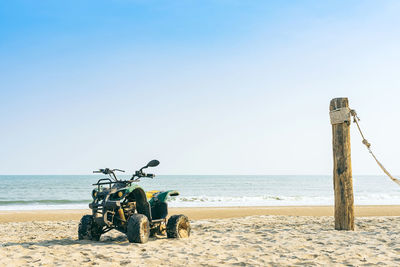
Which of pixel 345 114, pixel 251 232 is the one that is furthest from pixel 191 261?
pixel 345 114

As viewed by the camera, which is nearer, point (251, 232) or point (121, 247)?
point (121, 247)

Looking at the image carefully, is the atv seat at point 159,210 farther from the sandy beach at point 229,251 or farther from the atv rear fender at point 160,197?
the sandy beach at point 229,251

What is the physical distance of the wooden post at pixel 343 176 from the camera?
7.65 meters

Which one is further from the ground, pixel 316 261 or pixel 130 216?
pixel 130 216

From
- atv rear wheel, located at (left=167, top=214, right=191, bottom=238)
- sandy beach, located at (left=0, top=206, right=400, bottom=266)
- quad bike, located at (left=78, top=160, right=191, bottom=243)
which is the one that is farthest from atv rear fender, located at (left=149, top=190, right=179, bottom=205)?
sandy beach, located at (left=0, top=206, right=400, bottom=266)

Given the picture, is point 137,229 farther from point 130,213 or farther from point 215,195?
point 215,195

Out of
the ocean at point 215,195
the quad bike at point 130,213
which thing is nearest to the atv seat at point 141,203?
the quad bike at point 130,213

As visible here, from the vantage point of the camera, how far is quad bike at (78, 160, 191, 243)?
6.21 metres

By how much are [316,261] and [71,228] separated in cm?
713

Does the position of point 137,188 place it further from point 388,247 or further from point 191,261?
point 388,247

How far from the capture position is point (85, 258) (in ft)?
17.0

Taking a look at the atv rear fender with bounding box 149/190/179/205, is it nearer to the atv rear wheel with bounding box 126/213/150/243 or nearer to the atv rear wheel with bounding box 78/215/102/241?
the atv rear wheel with bounding box 126/213/150/243

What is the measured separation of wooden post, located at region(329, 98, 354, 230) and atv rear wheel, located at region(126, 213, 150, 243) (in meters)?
4.21

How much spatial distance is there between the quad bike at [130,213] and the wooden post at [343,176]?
3358 millimetres
